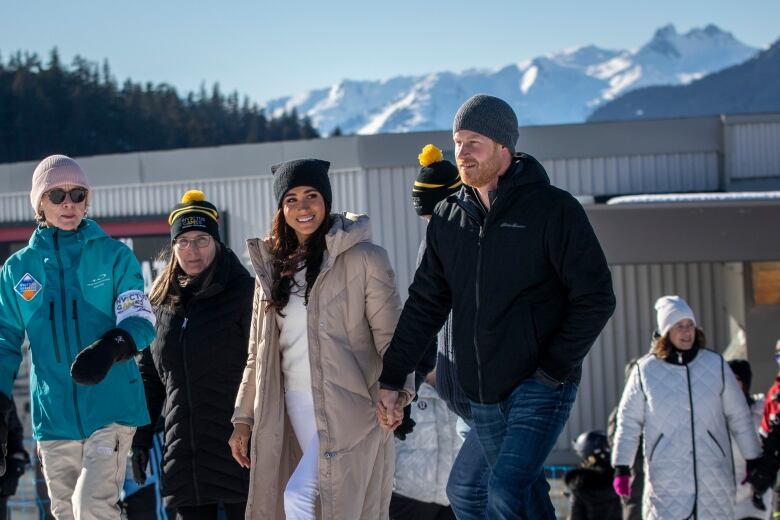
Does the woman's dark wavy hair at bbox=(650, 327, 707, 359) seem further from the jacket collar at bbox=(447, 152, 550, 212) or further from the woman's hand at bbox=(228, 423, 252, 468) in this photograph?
the woman's hand at bbox=(228, 423, 252, 468)

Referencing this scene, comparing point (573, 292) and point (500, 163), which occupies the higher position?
point (500, 163)

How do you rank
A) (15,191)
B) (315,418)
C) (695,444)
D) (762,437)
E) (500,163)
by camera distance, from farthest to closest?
(15,191)
(762,437)
(695,444)
(315,418)
(500,163)

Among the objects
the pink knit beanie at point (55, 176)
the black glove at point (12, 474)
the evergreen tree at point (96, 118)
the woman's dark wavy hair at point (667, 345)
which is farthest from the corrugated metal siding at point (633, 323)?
the evergreen tree at point (96, 118)

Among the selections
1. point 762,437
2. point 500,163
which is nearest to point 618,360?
point 762,437

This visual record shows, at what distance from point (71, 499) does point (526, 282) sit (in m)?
2.12

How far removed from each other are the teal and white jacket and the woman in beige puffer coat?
1.71 ft

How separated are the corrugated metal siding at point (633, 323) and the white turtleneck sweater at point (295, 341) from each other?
999 centimetres

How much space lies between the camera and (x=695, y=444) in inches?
235

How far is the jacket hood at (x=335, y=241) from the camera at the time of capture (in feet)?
14.0

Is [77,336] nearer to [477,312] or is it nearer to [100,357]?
[100,357]

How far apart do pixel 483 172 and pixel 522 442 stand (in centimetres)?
94

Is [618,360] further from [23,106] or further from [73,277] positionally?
[23,106]

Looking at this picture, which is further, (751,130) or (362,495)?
(751,130)

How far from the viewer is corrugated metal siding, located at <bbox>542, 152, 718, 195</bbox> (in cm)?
1418
